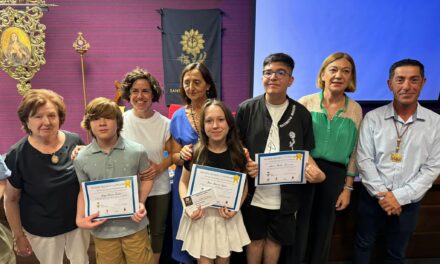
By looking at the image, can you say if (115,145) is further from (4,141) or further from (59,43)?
(4,141)

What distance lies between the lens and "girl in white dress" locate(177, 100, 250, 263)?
157 cm

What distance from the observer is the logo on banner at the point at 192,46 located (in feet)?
10.1

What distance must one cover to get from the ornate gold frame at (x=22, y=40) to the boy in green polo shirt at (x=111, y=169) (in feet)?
6.21

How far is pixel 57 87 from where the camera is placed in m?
3.16

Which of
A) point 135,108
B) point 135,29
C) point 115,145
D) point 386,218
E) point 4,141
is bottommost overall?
point 386,218

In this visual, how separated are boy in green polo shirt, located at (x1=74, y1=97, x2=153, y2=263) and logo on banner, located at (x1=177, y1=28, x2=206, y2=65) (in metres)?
1.78

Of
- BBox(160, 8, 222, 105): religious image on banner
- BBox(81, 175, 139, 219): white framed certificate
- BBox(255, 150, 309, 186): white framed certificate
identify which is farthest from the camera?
BBox(160, 8, 222, 105): religious image on banner

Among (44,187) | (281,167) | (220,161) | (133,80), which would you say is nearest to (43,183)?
(44,187)

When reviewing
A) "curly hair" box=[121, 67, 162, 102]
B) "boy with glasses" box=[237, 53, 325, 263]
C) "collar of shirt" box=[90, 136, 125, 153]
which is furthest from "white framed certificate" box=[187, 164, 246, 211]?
"curly hair" box=[121, 67, 162, 102]

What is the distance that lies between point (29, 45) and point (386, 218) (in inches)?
145

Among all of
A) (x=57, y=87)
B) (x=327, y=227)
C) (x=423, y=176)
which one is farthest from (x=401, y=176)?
(x=57, y=87)

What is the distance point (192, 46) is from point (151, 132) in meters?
1.64

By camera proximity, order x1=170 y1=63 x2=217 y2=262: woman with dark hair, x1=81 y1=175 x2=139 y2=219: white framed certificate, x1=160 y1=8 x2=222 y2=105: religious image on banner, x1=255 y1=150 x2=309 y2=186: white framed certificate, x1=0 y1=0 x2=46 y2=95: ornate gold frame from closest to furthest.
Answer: x1=81 y1=175 x2=139 y2=219: white framed certificate
x1=255 y1=150 x2=309 y2=186: white framed certificate
x1=170 y1=63 x2=217 y2=262: woman with dark hair
x1=0 y1=0 x2=46 y2=95: ornate gold frame
x1=160 y1=8 x2=222 y2=105: religious image on banner

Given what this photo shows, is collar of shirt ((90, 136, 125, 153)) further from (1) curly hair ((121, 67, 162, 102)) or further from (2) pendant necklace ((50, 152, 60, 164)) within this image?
(1) curly hair ((121, 67, 162, 102))
